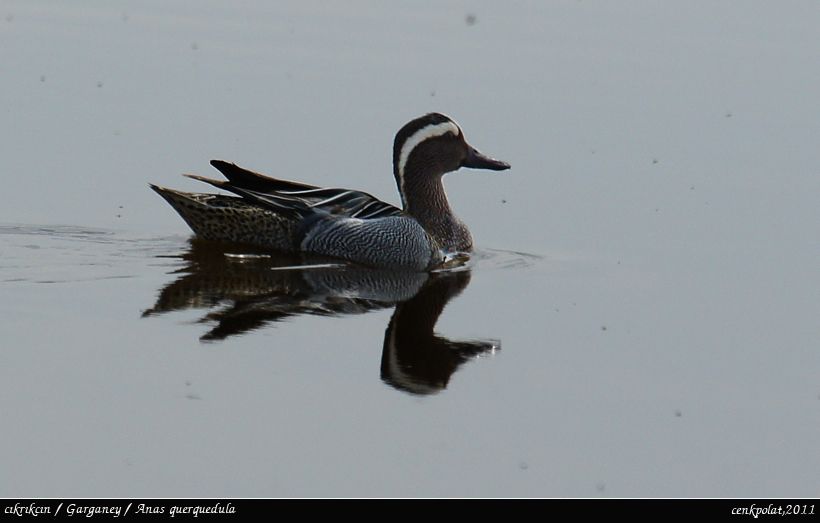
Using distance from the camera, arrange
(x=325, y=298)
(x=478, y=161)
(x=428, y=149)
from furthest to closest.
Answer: (x=478, y=161), (x=428, y=149), (x=325, y=298)

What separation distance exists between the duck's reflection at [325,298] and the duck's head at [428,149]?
55.8 inches

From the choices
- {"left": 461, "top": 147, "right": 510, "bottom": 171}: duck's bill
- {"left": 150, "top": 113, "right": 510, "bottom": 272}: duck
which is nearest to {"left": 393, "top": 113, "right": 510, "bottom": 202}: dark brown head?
{"left": 461, "top": 147, "right": 510, "bottom": 171}: duck's bill

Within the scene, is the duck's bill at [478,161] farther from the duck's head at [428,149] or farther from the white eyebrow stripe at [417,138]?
the white eyebrow stripe at [417,138]

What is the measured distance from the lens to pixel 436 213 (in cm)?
1296

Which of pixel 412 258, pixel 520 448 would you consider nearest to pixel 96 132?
pixel 412 258

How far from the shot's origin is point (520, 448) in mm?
7812

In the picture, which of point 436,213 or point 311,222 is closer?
point 311,222

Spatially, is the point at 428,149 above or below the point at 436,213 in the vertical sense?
above

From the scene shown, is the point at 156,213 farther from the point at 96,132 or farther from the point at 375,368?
the point at 375,368

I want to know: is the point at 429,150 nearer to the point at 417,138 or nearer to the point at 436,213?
the point at 417,138

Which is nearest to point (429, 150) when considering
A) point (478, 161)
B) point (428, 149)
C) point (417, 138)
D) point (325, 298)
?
point (428, 149)

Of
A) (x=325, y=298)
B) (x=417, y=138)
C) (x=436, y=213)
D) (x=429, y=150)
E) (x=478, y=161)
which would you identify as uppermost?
(x=417, y=138)

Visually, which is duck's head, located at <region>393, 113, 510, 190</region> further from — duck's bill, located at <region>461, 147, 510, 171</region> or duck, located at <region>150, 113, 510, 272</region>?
duck, located at <region>150, 113, 510, 272</region>

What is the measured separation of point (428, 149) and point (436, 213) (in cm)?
57
